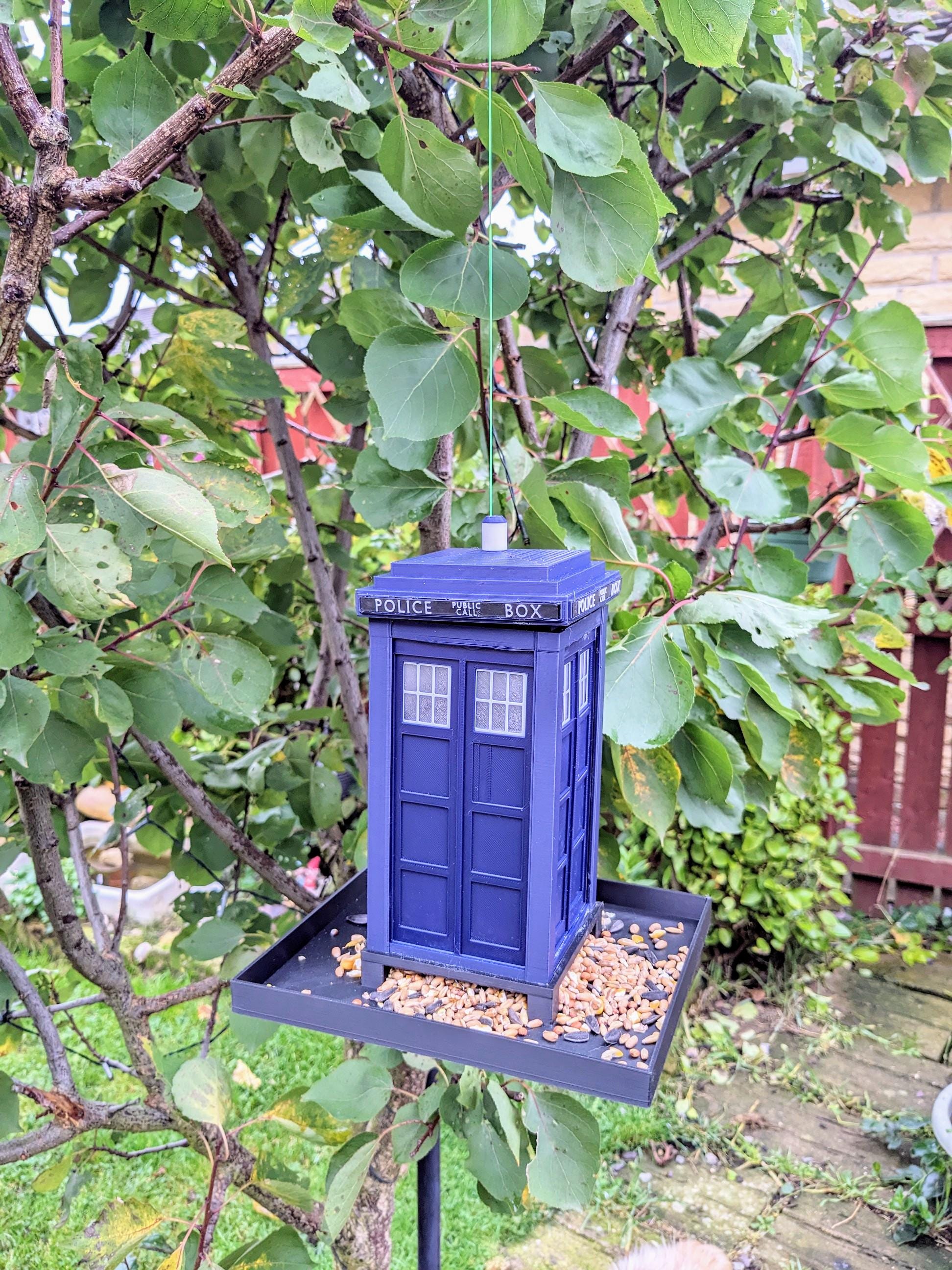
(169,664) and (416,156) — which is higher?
(416,156)

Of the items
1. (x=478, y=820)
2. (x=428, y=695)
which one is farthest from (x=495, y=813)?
(x=428, y=695)

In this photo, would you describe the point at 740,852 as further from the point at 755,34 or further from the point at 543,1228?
the point at 755,34

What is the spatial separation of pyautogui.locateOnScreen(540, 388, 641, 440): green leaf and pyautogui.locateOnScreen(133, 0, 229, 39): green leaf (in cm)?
47

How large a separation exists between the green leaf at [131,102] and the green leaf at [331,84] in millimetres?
161

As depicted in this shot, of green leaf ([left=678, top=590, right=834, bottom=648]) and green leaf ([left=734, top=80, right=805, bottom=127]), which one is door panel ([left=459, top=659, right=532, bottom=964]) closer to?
green leaf ([left=678, top=590, right=834, bottom=648])

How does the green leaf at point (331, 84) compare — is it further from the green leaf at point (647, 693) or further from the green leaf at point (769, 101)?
the green leaf at point (769, 101)

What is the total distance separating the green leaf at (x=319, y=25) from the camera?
622 mm

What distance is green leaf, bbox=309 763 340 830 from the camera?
1391mm

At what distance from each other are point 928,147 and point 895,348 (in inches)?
14.8

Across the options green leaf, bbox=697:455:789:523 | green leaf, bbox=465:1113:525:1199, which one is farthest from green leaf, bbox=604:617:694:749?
green leaf, bbox=465:1113:525:1199

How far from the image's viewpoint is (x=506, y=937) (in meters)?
0.84

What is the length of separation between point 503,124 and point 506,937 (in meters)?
0.71

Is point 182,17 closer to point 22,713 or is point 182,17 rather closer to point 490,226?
point 490,226

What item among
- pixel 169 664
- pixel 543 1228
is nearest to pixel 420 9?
pixel 169 664
